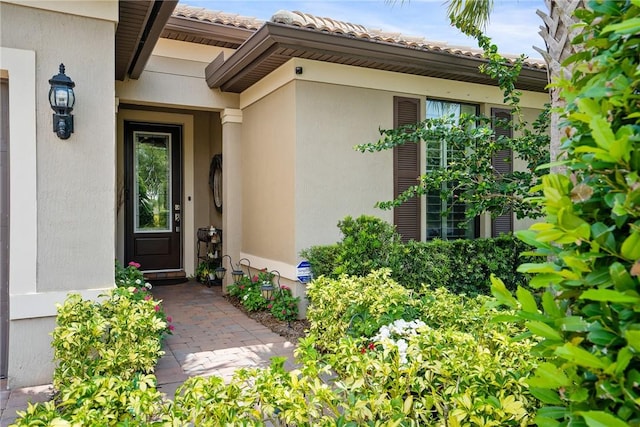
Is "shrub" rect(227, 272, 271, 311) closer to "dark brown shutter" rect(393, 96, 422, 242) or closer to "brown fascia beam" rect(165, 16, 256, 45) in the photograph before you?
"dark brown shutter" rect(393, 96, 422, 242)

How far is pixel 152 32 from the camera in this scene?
16.4 feet

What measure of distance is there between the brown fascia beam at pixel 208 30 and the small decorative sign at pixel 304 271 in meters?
3.72

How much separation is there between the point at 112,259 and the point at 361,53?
12.5ft

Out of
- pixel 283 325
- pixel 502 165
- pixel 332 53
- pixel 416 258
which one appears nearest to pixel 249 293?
pixel 283 325

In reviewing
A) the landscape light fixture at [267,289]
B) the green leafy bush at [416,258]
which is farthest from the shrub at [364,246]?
the landscape light fixture at [267,289]

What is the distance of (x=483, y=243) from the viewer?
6.61 metres

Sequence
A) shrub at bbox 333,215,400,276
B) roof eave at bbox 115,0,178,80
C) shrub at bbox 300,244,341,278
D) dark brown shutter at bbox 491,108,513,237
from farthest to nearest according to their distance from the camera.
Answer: dark brown shutter at bbox 491,108,513,237, shrub at bbox 300,244,341,278, shrub at bbox 333,215,400,276, roof eave at bbox 115,0,178,80

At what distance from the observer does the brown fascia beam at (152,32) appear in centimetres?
443

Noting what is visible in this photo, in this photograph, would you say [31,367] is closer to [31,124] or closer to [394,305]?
[31,124]

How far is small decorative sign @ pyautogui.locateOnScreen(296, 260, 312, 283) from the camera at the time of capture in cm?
598

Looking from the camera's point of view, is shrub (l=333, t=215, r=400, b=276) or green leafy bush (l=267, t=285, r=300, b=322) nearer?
shrub (l=333, t=215, r=400, b=276)

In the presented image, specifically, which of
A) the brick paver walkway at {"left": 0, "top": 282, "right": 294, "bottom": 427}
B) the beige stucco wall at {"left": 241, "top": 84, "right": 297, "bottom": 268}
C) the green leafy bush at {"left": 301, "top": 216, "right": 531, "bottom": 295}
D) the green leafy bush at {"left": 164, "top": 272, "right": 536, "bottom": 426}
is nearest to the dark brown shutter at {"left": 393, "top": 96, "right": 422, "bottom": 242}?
the green leafy bush at {"left": 301, "top": 216, "right": 531, "bottom": 295}

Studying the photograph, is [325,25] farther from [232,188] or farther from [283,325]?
[283,325]

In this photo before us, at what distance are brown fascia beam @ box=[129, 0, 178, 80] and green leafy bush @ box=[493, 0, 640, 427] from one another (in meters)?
4.08
